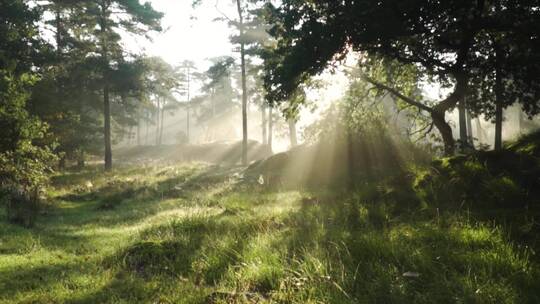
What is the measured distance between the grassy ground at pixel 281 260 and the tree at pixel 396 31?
3.68 m

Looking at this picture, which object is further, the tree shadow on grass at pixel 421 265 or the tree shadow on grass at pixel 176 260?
the tree shadow on grass at pixel 176 260

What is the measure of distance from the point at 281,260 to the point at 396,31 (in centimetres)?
623

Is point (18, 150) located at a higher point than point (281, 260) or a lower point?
higher

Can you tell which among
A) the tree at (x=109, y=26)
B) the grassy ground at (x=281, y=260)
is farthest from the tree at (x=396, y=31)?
the tree at (x=109, y=26)

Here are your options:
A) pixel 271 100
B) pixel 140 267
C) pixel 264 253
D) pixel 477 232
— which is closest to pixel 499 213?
pixel 477 232

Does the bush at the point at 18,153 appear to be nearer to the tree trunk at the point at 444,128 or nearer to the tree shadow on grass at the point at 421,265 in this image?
the tree shadow on grass at the point at 421,265

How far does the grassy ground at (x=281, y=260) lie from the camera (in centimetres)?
403

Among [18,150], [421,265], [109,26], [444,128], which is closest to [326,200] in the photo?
[444,128]

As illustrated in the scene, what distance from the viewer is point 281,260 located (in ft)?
17.2

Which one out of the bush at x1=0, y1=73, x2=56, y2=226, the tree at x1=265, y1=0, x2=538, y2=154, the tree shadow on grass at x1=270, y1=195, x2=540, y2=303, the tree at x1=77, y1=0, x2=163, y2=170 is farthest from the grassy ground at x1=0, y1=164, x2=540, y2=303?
the tree at x1=77, y1=0, x2=163, y2=170

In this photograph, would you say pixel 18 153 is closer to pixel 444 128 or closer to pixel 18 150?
pixel 18 150

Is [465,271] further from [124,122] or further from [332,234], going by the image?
[124,122]

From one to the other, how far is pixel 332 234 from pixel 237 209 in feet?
14.5

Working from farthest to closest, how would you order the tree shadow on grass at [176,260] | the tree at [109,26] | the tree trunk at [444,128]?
the tree at [109,26]
the tree trunk at [444,128]
the tree shadow on grass at [176,260]
